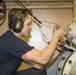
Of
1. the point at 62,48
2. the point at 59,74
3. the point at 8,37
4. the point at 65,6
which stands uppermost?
the point at 65,6

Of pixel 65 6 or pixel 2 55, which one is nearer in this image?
pixel 2 55

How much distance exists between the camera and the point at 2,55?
1341 mm

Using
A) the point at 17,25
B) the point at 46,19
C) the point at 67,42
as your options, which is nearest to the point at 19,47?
the point at 17,25

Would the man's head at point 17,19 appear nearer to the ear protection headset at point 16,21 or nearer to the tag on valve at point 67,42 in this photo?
the ear protection headset at point 16,21

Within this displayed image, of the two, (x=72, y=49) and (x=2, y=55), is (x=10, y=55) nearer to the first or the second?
(x=2, y=55)

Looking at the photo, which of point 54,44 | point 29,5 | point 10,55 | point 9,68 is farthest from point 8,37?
point 29,5

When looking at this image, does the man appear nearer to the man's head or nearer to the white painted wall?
the man's head

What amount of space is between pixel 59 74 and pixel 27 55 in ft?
1.09

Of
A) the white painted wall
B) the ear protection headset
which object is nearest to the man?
the ear protection headset

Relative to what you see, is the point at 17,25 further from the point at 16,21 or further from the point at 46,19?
the point at 46,19

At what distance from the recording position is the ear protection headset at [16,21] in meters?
1.35

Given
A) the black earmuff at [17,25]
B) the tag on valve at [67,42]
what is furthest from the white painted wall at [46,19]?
the black earmuff at [17,25]

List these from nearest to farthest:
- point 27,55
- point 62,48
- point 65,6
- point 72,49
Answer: point 27,55
point 72,49
point 62,48
point 65,6

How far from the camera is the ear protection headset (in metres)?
1.35
